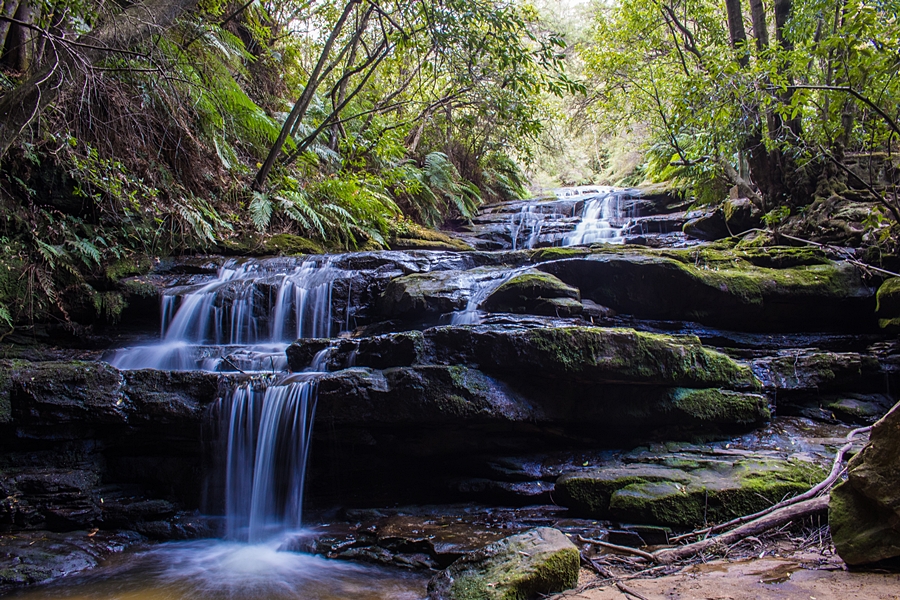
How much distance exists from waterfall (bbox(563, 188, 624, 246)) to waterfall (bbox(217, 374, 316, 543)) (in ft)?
26.7

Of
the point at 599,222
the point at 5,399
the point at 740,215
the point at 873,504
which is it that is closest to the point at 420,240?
the point at 599,222

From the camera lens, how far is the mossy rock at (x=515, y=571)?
2709mm

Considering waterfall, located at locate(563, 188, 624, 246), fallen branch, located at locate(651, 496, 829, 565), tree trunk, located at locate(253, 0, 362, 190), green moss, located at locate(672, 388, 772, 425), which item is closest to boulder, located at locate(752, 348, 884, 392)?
green moss, located at locate(672, 388, 772, 425)

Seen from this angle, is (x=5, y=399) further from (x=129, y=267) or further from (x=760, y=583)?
(x=760, y=583)

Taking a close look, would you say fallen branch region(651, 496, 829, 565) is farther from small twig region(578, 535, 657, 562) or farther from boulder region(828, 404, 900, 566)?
boulder region(828, 404, 900, 566)

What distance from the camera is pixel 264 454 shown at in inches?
189

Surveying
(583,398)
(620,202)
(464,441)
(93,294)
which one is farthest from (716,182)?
(93,294)

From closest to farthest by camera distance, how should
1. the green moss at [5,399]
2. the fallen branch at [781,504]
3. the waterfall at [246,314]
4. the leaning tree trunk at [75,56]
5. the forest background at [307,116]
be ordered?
the fallen branch at [781,504]
the leaning tree trunk at [75,56]
the green moss at [5,399]
the forest background at [307,116]
the waterfall at [246,314]

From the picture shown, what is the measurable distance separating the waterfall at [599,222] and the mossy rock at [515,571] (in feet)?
29.4

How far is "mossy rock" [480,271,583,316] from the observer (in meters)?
6.20

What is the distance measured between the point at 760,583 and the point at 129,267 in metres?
8.29

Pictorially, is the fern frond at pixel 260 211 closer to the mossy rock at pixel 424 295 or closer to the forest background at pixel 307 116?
the forest background at pixel 307 116

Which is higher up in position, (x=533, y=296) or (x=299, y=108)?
(x=299, y=108)

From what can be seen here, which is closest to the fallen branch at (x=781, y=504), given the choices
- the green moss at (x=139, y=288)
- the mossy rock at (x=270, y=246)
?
the green moss at (x=139, y=288)
